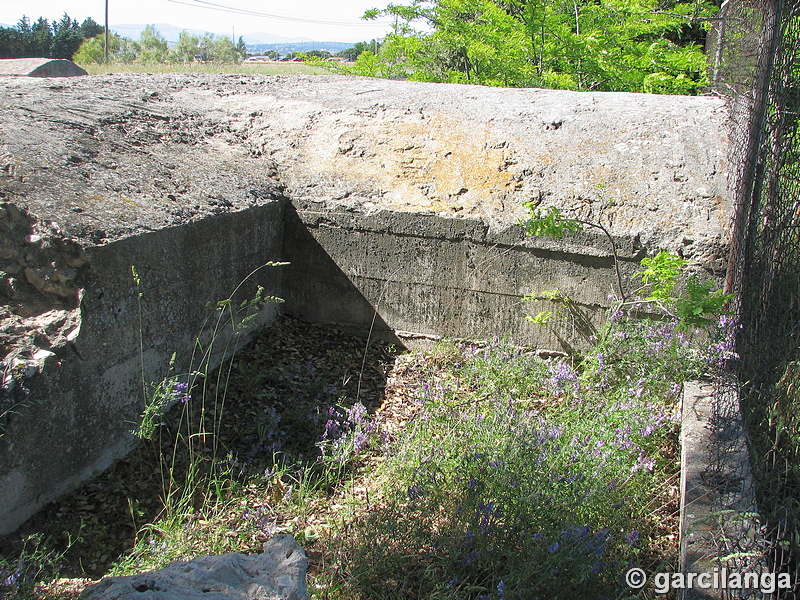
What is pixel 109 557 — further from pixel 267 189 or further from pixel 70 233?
pixel 267 189

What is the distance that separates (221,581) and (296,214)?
333 cm

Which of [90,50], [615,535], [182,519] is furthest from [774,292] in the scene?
[90,50]

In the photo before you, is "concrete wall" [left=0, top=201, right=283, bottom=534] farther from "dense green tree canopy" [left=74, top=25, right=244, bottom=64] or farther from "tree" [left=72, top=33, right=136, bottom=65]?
"dense green tree canopy" [left=74, top=25, right=244, bottom=64]

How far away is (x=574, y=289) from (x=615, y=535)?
2.03m

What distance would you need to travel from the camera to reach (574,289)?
14.1ft

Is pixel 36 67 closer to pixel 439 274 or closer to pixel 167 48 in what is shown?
pixel 439 274

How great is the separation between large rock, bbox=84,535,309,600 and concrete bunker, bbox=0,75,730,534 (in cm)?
130

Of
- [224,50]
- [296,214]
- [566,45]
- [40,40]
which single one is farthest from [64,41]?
[296,214]

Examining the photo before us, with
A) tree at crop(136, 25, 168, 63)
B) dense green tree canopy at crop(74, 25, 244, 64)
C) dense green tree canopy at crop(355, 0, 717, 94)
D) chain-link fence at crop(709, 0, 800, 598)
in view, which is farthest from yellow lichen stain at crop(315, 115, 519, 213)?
tree at crop(136, 25, 168, 63)

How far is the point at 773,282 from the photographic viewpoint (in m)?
2.67

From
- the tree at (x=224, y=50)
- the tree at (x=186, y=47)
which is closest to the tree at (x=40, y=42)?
the tree at (x=186, y=47)

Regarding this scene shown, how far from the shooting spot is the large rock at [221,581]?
169cm

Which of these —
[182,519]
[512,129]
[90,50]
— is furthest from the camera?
[90,50]

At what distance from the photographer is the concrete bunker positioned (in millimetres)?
3023
